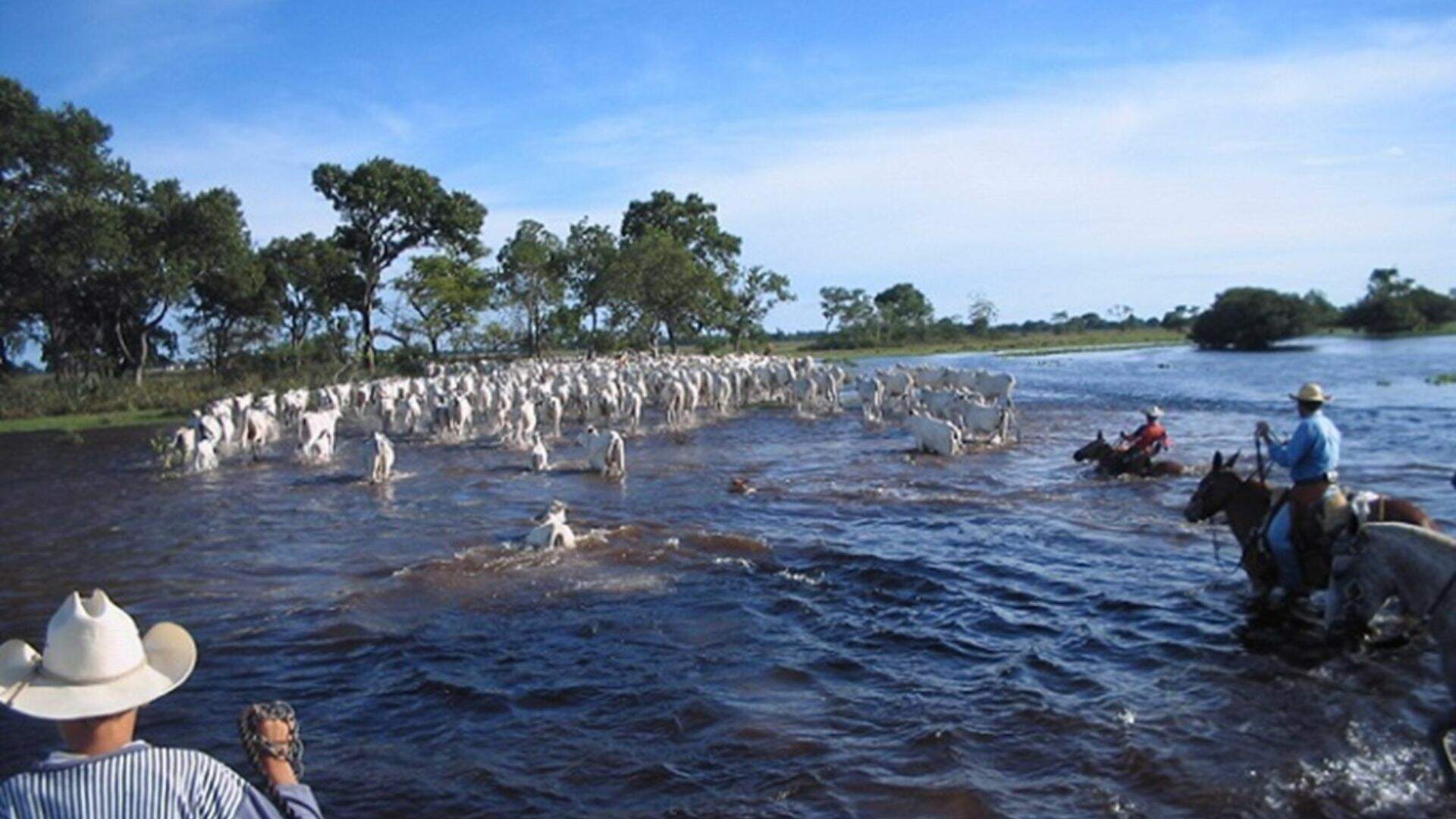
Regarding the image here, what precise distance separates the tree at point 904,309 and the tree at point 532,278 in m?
48.5

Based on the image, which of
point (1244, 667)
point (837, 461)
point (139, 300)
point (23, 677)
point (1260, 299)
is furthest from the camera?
point (1260, 299)

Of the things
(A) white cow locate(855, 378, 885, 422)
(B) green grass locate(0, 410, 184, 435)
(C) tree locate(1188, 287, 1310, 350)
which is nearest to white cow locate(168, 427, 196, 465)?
(B) green grass locate(0, 410, 184, 435)

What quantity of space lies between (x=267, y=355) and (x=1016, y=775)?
42.4 m

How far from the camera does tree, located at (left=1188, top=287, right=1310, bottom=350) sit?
6450cm

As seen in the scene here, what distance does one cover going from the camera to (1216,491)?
31.5 ft

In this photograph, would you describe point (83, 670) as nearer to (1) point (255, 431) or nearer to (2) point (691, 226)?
(1) point (255, 431)

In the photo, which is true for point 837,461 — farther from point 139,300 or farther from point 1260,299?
point 1260,299

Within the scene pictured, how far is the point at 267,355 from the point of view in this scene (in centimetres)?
4275

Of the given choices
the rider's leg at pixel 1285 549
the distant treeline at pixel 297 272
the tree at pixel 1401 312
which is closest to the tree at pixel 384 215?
the distant treeline at pixel 297 272

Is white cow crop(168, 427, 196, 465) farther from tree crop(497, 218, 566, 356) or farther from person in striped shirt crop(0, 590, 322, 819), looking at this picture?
tree crop(497, 218, 566, 356)

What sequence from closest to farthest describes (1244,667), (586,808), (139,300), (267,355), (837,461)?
(586,808) < (1244,667) < (837,461) < (139,300) < (267,355)

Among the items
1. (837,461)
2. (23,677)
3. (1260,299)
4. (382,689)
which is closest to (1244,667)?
(382,689)

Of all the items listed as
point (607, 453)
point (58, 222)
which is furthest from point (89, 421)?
point (607, 453)

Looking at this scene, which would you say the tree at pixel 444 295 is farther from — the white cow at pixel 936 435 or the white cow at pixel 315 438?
the white cow at pixel 936 435
